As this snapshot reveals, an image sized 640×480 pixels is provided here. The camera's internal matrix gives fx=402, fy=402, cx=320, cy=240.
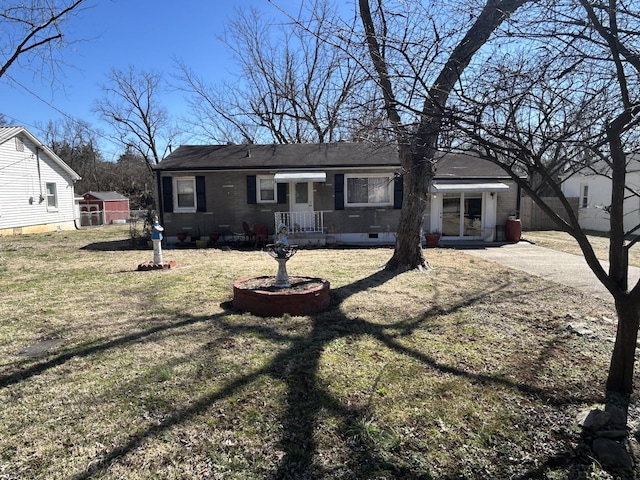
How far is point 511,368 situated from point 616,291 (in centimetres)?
122

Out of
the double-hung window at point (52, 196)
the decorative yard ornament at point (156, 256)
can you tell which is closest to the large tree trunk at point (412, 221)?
the decorative yard ornament at point (156, 256)

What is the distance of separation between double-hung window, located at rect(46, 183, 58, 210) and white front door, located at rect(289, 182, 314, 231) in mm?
13830

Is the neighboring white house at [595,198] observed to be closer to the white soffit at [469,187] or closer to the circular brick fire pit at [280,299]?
the white soffit at [469,187]

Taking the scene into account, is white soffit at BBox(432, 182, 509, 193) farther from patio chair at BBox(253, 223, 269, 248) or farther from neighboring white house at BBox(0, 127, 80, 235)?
neighboring white house at BBox(0, 127, 80, 235)

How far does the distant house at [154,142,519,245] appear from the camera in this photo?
46.9 feet

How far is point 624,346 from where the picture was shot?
123 inches

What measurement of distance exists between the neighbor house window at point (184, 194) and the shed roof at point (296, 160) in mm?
550

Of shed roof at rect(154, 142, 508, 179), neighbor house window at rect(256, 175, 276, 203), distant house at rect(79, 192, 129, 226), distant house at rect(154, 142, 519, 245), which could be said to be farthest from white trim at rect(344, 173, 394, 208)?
distant house at rect(79, 192, 129, 226)

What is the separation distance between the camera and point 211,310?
18.7 ft

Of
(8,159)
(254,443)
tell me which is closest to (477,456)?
(254,443)

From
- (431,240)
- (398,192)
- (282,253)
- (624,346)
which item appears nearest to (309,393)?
(624,346)

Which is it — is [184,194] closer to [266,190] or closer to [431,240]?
[266,190]

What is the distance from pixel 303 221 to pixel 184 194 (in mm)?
4464

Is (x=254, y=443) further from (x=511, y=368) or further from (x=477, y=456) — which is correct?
(x=511, y=368)
